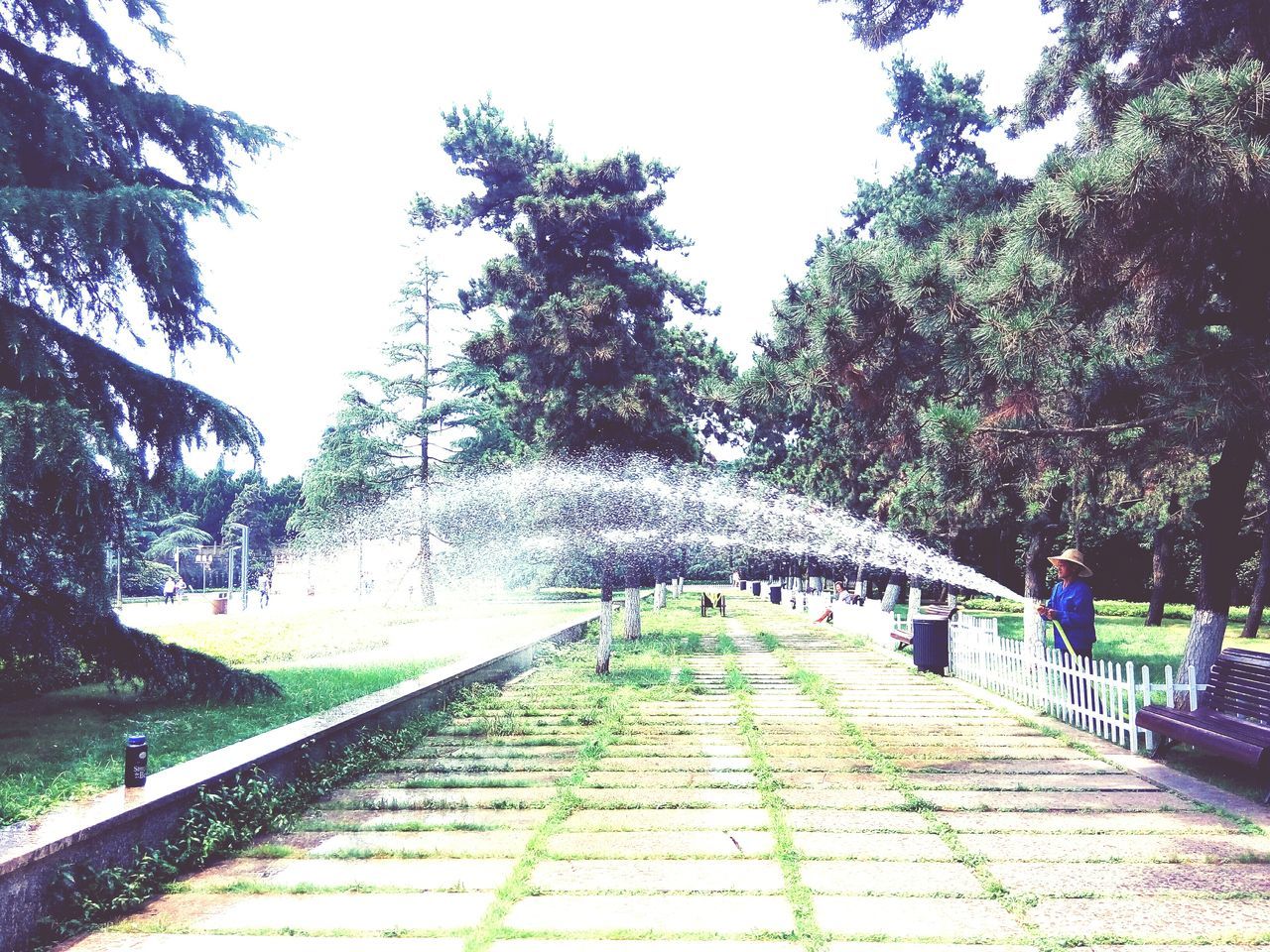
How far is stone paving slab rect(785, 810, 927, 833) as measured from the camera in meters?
5.43

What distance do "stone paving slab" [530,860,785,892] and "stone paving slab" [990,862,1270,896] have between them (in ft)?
A: 4.02

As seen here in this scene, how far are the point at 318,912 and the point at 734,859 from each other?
212 centimetres

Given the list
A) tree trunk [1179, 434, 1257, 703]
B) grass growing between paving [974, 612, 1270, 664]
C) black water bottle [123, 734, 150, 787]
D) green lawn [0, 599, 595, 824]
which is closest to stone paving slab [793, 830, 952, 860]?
black water bottle [123, 734, 150, 787]

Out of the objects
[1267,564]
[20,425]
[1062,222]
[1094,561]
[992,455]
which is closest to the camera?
[20,425]

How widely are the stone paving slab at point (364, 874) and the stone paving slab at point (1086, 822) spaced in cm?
285

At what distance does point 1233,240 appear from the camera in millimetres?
7703

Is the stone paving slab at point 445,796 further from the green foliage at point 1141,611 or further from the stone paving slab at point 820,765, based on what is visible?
the green foliage at point 1141,611

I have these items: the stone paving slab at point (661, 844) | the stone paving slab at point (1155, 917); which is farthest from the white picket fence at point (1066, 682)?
the stone paving slab at point (661, 844)

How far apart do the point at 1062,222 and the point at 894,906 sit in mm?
4952

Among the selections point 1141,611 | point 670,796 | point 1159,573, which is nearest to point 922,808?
point 670,796

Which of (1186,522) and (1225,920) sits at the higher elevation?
(1186,522)

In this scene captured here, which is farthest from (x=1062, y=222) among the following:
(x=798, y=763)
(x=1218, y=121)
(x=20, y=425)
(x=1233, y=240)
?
(x=20, y=425)

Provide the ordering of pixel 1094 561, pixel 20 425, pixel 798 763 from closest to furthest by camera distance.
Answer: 1. pixel 20 425
2. pixel 798 763
3. pixel 1094 561

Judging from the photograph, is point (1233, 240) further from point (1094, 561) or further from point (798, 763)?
point (1094, 561)
